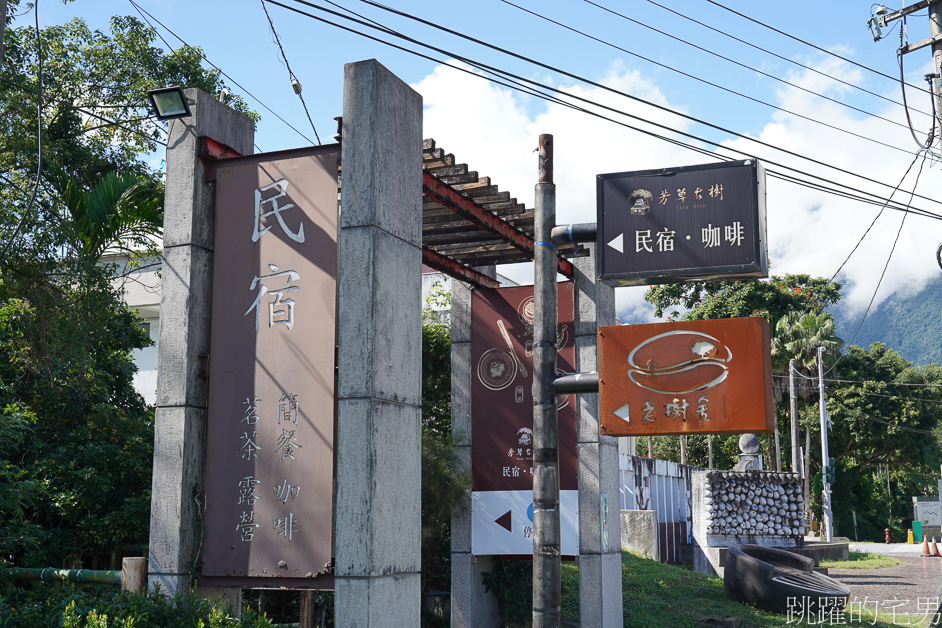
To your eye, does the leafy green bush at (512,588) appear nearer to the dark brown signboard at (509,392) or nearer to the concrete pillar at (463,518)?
the concrete pillar at (463,518)

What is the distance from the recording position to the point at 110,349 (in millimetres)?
14344

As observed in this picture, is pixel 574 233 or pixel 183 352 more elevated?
pixel 574 233

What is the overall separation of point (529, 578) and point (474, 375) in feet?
11.1

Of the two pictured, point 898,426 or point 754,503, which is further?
point 898,426

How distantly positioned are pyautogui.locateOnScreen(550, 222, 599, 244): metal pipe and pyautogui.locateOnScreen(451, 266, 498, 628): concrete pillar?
632 centimetres

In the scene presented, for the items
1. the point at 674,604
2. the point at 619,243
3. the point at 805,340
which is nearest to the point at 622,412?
the point at 619,243

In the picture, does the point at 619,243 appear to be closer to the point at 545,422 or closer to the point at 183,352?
the point at 545,422

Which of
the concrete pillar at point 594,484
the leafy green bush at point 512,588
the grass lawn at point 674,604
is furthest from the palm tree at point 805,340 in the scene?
the leafy green bush at point 512,588

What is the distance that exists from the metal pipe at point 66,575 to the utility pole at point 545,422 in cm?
394

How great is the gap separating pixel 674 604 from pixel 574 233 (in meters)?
10.9

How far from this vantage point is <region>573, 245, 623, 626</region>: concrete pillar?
42.7ft

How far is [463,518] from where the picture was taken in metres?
13.6

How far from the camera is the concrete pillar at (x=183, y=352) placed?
318 inches

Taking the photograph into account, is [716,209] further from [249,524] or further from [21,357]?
[21,357]
